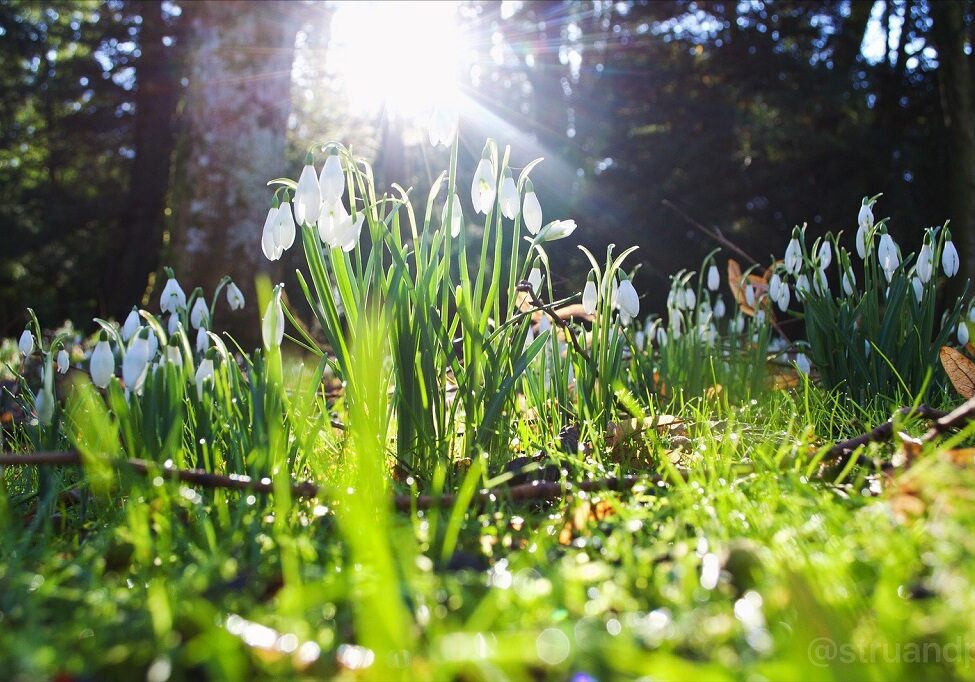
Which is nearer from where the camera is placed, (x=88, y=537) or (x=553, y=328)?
(x=88, y=537)

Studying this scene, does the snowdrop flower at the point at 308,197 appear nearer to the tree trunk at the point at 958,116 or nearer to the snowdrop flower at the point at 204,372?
the snowdrop flower at the point at 204,372

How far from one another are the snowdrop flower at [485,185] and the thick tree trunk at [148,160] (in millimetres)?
14105

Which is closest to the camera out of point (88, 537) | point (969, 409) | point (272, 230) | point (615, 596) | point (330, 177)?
point (615, 596)

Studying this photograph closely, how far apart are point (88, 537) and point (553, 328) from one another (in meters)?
1.47

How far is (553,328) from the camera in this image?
7.88 feet

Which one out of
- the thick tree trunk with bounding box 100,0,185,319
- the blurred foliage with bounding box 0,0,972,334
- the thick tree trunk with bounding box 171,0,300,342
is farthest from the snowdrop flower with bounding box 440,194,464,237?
the thick tree trunk with bounding box 100,0,185,319

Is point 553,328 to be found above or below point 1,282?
above

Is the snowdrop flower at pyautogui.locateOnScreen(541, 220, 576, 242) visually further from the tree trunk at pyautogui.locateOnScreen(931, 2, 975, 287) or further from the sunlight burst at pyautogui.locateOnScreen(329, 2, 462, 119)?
the tree trunk at pyautogui.locateOnScreen(931, 2, 975, 287)

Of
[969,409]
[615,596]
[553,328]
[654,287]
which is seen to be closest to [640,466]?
[553,328]

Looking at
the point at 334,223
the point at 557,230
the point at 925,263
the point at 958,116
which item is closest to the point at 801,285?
the point at 925,263

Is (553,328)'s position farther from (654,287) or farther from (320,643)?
(654,287)

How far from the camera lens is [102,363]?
174cm

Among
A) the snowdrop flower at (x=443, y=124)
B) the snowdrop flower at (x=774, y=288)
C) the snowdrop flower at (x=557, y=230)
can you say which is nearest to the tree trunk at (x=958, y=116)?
the snowdrop flower at (x=774, y=288)

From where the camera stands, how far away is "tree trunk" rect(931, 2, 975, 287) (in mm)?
8195
